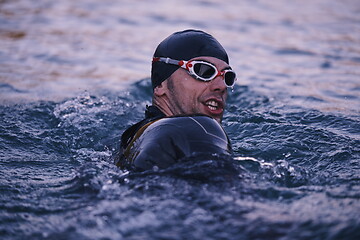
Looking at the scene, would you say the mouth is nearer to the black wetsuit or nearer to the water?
the water

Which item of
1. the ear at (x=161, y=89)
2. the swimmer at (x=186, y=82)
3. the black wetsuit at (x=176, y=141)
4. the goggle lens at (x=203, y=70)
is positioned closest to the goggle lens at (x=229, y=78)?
the swimmer at (x=186, y=82)

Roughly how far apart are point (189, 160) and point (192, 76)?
143 centimetres

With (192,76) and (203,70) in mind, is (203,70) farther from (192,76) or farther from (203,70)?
(192,76)

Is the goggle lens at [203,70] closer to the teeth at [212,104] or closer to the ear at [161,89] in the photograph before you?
the teeth at [212,104]

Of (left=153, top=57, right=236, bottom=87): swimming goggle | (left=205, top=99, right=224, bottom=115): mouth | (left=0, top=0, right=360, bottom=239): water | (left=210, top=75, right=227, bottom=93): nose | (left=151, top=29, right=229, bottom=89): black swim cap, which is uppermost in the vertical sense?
(left=151, top=29, right=229, bottom=89): black swim cap

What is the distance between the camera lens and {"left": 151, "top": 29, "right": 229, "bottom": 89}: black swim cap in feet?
16.5

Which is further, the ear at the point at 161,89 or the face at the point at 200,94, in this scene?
the ear at the point at 161,89

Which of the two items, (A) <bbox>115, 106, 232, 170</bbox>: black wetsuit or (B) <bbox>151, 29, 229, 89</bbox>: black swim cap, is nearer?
(A) <bbox>115, 106, 232, 170</bbox>: black wetsuit

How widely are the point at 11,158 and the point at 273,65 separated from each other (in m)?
6.84

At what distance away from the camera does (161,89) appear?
17.0 feet

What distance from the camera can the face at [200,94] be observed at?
493cm

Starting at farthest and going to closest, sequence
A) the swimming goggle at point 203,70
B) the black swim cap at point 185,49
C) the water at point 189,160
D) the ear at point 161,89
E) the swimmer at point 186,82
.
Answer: the ear at point 161,89 < the black swim cap at point 185,49 < the swimming goggle at point 203,70 < the swimmer at point 186,82 < the water at point 189,160

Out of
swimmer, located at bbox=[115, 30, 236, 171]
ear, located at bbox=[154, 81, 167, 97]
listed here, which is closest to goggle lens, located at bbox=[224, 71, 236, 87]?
swimmer, located at bbox=[115, 30, 236, 171]

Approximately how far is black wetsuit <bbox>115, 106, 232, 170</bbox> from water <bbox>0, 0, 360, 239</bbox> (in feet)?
0.27
